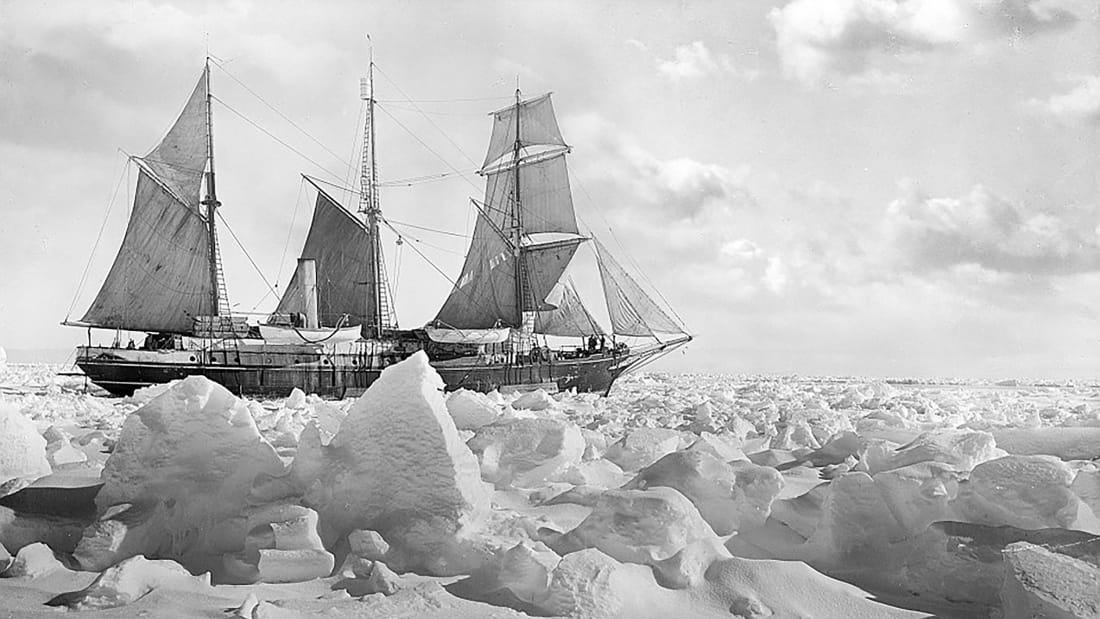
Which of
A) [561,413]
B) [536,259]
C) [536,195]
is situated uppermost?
[536,195]

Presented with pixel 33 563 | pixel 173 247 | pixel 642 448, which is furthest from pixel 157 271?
pixel 33 563

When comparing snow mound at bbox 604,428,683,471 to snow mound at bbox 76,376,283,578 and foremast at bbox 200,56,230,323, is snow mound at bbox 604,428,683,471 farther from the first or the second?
foremast at bbox 200,56,230,323

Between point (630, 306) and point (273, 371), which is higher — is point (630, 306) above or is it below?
above

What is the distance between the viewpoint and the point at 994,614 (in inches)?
79.5

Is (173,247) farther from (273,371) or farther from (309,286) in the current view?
(273,371)

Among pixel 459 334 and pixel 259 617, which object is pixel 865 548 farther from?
pixel 459 334

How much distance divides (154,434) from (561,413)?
4.43 m

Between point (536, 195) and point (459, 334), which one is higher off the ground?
point (536, 195)

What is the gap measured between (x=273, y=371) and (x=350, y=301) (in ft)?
36.7

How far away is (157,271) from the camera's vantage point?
25.5 meters

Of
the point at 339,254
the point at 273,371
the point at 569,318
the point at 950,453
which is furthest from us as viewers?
the point at 569,318

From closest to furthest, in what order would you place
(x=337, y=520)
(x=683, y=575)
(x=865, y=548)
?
1. (x=683, y=575)
2. (x=865, y=548)
3. (x=337, y=520)

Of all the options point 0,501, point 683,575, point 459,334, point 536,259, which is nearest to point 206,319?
point 459,334

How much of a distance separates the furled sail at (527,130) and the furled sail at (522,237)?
48 millimetres
